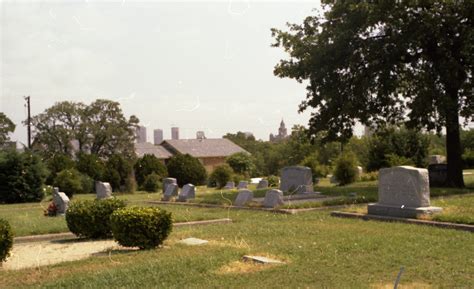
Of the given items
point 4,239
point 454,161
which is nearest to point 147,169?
point 454,161

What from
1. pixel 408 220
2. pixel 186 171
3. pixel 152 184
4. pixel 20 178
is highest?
pixel 186 171

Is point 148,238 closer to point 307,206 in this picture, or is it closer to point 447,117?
point 307,206

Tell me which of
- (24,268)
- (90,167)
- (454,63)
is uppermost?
(454,63)

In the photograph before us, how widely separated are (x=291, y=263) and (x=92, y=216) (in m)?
6.25

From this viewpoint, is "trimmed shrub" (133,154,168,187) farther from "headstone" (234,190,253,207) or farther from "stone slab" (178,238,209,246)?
"stone slab" (178,238,209,246)

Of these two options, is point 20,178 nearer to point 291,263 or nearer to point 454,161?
point 454,161

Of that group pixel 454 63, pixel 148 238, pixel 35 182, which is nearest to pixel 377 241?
pixel 148 238

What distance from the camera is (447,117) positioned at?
2328 cm

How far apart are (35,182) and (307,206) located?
23.8 meters

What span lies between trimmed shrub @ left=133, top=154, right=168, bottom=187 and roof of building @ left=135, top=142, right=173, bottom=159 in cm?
2266

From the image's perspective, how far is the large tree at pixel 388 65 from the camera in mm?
22750

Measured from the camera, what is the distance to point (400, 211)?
14.8 m

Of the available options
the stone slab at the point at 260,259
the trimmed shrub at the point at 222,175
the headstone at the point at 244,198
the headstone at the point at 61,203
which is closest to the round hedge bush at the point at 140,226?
the stone slab at the point at 260,259

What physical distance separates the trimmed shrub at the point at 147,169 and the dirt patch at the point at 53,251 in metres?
34.1
